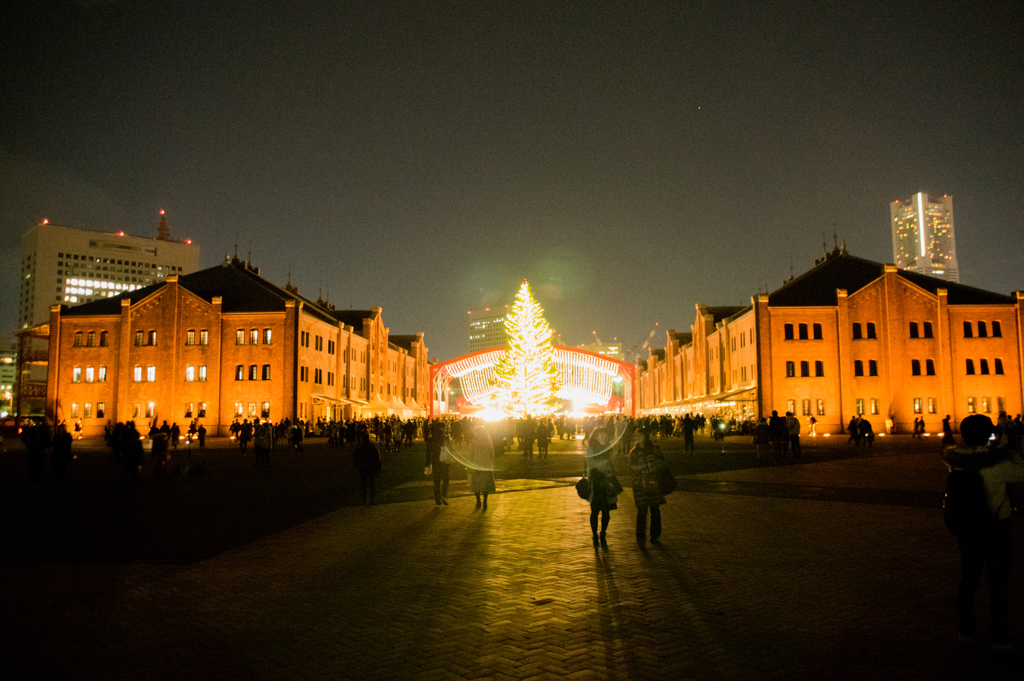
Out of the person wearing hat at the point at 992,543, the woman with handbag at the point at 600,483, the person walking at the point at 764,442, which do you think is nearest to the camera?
the person wearing hat at the point at 992,543

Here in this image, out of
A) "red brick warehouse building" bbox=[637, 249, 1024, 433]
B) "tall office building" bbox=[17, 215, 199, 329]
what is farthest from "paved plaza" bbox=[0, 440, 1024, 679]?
"tall office building" bbox=[17, 215, 199, 329]

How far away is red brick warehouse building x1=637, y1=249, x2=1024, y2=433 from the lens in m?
52.4

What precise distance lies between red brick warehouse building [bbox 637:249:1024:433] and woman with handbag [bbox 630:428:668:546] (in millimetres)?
44900

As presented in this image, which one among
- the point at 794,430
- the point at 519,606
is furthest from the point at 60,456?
the point at 794,430

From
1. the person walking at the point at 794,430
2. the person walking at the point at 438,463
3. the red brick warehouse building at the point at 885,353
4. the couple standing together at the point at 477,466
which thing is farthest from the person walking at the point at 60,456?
the red brick warehouse building at the point at 885,353

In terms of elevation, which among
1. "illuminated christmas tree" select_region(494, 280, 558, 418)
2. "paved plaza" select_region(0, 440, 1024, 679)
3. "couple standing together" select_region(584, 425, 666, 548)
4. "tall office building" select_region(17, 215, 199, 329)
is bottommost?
"paved plaza" select_region(0, 440, 1024, 679)

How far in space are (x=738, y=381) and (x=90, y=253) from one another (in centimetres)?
13815

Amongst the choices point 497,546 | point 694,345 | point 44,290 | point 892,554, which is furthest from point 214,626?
point 44,290

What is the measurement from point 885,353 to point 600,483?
49.4 meters

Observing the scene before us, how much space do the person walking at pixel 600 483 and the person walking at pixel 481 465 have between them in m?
3.78

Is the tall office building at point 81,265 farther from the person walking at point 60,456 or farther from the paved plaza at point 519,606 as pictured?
the paved plaza at point 519,606

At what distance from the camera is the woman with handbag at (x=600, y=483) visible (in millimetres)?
10289

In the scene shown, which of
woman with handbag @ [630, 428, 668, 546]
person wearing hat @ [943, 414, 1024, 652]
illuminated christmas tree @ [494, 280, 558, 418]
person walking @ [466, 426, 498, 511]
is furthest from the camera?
illuminated christmas tree @ [494, 280, 558, 418]

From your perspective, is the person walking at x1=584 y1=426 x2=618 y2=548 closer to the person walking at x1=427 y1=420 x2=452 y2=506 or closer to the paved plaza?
the paved plaza
